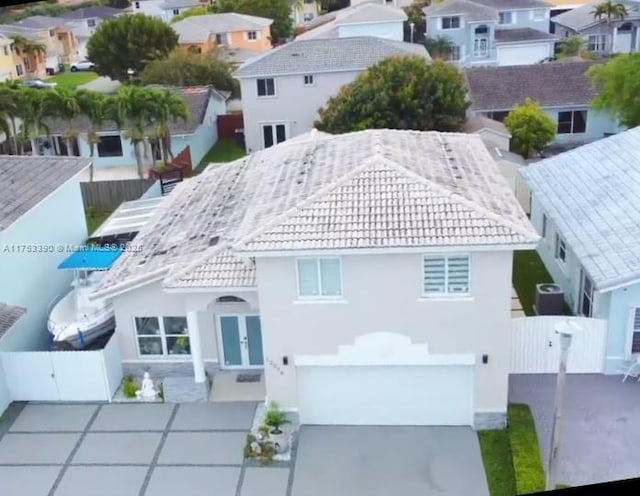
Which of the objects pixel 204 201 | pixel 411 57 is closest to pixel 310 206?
pixel 204 201

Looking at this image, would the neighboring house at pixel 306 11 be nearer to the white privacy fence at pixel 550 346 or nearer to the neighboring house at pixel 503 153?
the neighboring house at pixel 503 153

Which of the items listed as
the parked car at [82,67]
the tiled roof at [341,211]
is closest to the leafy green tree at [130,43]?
the parked car at [82,67]

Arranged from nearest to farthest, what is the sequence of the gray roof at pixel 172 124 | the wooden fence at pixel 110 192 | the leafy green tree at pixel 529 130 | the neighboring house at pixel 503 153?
the neighboring house at pixel 503 153
the wooden fence at pixel 110 192
the leafy green tree at pixel 529 130
the gray roof at pixel 172 124

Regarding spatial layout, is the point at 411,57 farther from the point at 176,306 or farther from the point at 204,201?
the point at 176,306

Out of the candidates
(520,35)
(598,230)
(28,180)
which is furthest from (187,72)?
(598,230)

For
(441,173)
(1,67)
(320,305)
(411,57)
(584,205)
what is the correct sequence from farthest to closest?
(1,67) → (411,57) → (584,205) → (441,173) → (320,305)

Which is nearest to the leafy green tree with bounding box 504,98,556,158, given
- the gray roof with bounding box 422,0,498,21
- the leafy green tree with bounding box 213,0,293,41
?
the gray roof with bounding box 422,0,498,21

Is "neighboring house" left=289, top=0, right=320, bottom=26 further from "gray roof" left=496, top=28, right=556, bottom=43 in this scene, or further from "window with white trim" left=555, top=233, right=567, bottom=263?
"window with white trim" left=555, top=233, right=567, bottom=263
